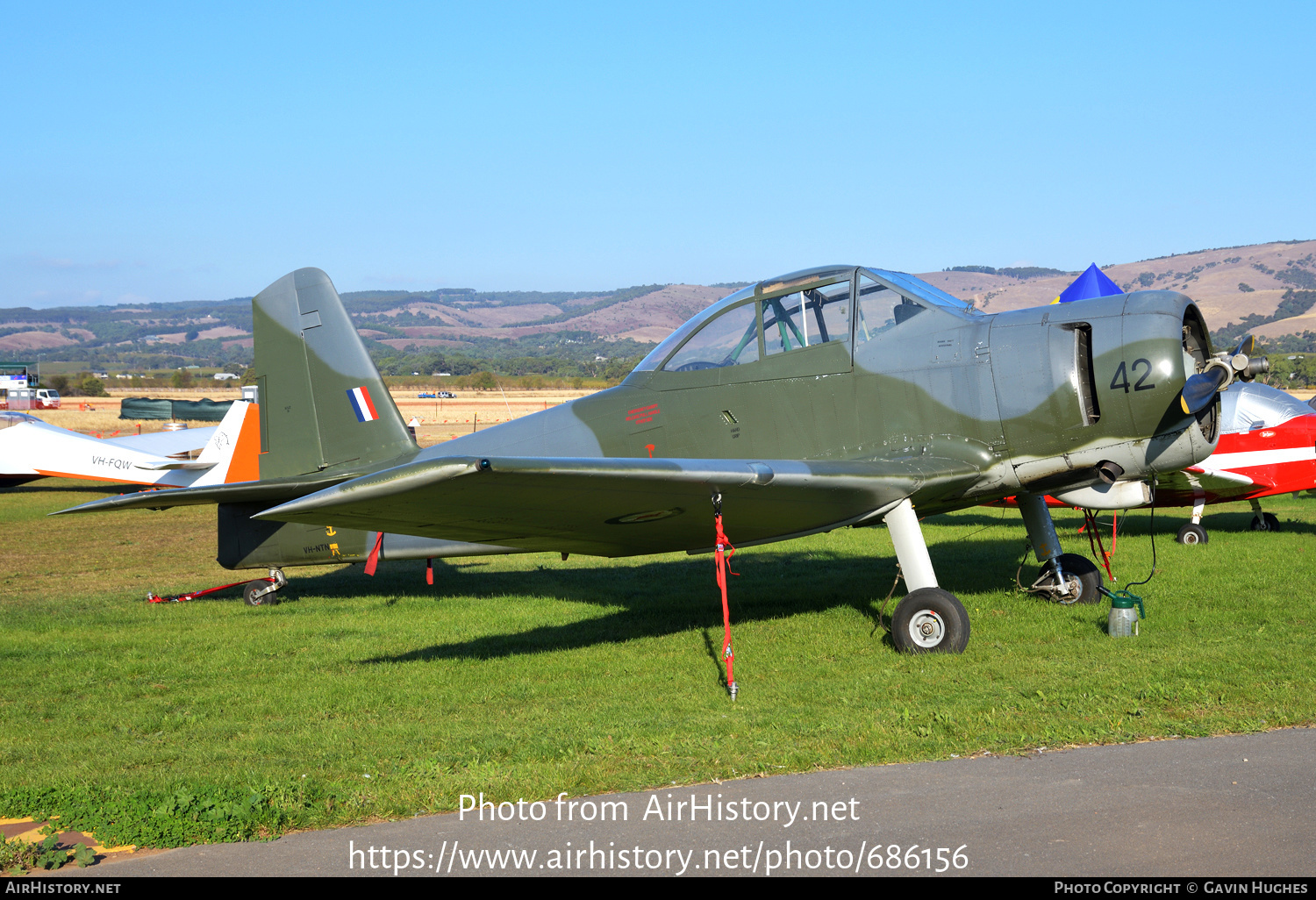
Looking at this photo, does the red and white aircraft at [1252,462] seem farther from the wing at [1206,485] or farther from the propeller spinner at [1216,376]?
the propeller spinner at [1216,376]

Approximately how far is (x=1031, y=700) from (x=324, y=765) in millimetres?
4038

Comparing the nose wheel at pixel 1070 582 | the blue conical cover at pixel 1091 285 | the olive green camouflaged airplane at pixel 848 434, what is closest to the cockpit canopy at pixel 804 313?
the olive green camouflaged airplane at pixel 848 434

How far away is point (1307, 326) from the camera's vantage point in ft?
489

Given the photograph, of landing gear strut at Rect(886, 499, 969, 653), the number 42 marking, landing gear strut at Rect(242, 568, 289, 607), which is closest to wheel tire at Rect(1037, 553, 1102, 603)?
landing gear strut at Rect(886, 499, 969, 653)

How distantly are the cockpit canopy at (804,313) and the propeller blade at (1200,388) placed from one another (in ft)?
5.64

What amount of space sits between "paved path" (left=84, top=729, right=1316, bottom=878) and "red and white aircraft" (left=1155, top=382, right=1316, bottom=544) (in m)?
11.1

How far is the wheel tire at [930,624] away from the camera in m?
7.26

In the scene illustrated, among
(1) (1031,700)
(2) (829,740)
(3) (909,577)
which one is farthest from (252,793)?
(3) (909,577)

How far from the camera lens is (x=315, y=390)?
9914mm

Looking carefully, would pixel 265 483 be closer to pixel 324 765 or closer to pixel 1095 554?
pixel 324 765

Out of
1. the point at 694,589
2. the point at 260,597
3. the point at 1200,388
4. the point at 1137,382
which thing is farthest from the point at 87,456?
the point at 1200,388

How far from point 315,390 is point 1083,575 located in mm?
7887

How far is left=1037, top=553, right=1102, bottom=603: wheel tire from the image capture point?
9.26 m

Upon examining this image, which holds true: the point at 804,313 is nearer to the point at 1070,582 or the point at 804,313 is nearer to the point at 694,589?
the point at 1070,582
